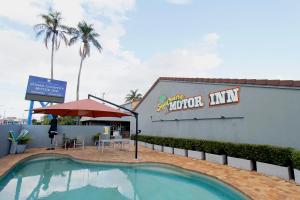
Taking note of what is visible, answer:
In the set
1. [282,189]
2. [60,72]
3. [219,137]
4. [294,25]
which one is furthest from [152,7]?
[60,72]

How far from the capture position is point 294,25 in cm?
1159

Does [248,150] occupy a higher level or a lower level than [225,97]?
lower

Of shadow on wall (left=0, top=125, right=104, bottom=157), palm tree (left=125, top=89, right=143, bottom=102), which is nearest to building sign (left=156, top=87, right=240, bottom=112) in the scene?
shadow on wall (left=0, top=125, right=104, bottom=157)

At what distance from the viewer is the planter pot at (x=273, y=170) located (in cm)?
802

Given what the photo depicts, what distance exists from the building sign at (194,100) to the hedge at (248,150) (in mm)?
2597

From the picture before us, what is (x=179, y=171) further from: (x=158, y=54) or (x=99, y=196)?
(x=158, y=54)

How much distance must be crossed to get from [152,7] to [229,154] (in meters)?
11.0

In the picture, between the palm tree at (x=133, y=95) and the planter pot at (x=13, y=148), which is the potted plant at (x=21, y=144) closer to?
the planter pot at (x=13, y=148)

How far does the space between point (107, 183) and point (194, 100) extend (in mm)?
8807

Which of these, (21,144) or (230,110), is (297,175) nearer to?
(230,110)

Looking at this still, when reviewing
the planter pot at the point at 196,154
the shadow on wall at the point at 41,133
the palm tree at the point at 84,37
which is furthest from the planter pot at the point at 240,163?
the palm tree at the point at 84,37

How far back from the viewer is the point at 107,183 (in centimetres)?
847

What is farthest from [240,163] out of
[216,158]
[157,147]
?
[157,147]

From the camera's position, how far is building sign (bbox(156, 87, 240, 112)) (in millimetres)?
12002
